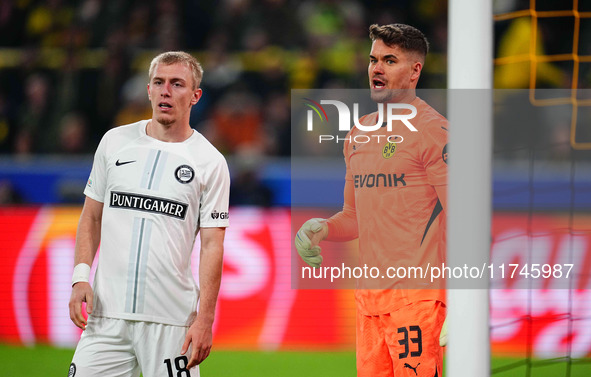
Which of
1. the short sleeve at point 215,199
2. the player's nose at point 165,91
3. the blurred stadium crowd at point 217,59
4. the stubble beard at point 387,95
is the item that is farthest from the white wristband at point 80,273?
the blurred stadium crowd at point 217,59

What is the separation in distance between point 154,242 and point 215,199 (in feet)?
1.04

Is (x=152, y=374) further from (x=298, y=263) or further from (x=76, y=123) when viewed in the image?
(x=76, y=123)

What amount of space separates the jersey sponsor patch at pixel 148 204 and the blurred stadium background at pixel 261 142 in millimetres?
2196

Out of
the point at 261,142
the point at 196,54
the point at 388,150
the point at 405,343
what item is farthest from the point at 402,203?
the point at 196,54

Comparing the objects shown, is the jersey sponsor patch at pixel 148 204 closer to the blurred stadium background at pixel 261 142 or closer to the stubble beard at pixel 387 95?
the stubble beard at pixel 387 95

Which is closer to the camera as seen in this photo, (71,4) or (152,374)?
(152,374)

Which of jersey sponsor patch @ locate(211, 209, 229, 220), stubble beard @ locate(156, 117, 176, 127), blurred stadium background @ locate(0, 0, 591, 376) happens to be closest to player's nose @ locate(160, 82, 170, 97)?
stubble beard @ locate(156, 117, 176, 127)

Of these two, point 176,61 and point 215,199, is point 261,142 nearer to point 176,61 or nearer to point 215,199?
point 176,61

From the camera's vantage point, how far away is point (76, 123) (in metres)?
7.92

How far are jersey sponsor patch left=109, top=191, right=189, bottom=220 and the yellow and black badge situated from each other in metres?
0.99

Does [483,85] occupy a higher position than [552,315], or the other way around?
[483,85]

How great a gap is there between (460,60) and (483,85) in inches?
4.7

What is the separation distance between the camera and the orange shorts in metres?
3.47

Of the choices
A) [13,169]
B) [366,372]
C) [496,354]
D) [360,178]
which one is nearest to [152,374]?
→ [366,372]
